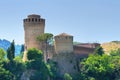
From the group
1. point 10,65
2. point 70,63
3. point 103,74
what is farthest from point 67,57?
point 10,65

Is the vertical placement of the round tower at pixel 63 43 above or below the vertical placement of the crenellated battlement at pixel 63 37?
below

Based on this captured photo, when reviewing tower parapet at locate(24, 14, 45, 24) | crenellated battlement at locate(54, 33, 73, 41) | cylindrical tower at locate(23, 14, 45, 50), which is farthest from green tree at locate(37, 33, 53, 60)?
tower parapet at locate(24, 14, 45, 24)

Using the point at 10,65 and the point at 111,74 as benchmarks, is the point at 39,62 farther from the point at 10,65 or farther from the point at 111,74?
the point at 111,74

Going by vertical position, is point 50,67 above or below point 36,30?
below

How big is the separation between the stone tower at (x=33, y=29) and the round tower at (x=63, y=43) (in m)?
3.67

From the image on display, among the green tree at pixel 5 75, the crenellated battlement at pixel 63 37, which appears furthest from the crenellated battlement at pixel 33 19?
the green tree at pixel 5 75

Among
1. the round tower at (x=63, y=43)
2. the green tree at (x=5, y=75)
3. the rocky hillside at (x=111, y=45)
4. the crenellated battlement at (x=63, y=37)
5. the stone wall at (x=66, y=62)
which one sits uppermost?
the rocky hillside at (x=111, y=45)

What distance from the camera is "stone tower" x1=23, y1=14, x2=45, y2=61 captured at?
8331cm

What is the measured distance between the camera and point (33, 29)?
3282 inches

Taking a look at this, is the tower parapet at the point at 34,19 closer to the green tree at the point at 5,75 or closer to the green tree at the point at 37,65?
the green tree at the point at 37,65

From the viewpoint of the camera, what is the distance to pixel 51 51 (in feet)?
276

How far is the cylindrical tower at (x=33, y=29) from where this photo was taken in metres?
83.3

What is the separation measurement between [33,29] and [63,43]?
22.1 ft

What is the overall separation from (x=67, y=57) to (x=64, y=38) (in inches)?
155
